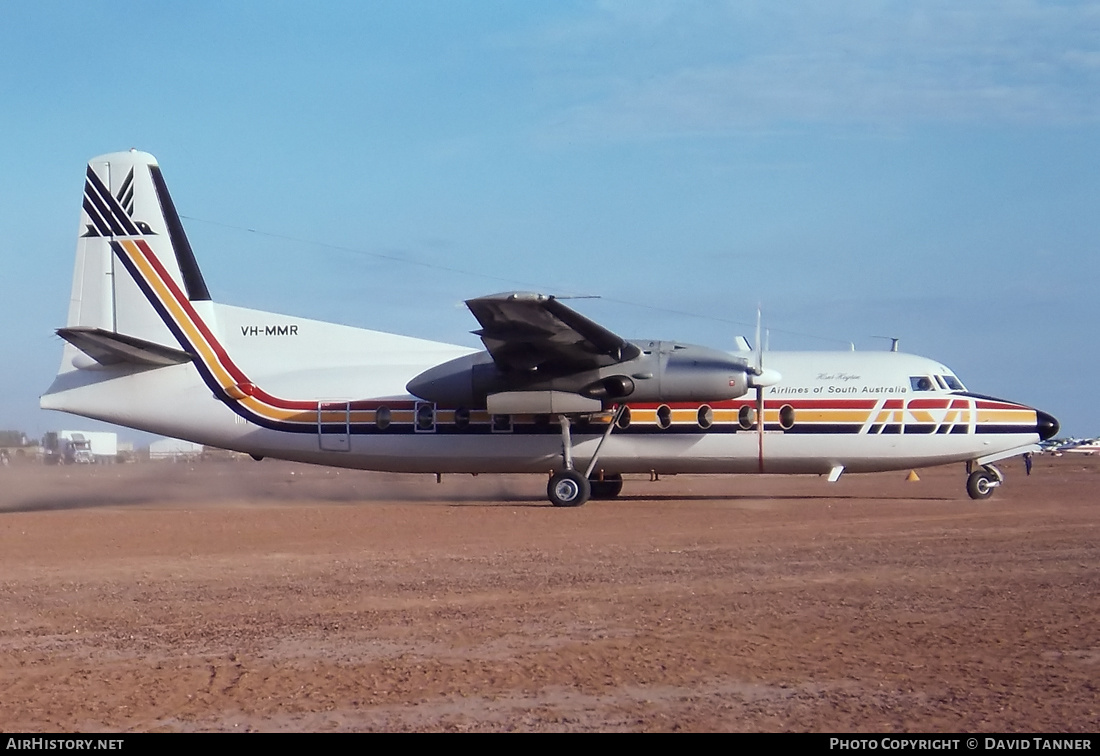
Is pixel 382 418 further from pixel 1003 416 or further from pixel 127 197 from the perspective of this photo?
pixel 1003 416

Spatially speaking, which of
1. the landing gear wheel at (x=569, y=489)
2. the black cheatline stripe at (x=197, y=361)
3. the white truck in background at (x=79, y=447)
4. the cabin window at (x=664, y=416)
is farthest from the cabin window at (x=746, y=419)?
the white truck in background at (x=79, y=447)

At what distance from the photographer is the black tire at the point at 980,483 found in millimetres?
22047

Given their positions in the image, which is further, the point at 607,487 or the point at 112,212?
the point at 607,487

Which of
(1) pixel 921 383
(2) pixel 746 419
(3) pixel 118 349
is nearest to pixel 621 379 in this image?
(2) pixel 746 419

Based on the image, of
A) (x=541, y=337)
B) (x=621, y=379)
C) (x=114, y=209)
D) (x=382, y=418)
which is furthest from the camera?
(x=114, y=209)

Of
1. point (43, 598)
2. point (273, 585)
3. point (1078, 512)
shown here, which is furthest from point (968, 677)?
point (1078, 512)

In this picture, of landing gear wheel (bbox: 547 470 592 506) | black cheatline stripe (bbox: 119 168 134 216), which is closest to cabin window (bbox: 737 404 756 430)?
landing gear wheel (bbox: 547 470 592 506)

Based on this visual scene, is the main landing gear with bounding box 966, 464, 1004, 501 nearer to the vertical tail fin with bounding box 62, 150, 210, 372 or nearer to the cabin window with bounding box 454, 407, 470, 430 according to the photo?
the cabin window with bounding box 454, 407, 470, 430

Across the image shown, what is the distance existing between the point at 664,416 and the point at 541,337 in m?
3.36

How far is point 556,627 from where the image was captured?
26.6 ft

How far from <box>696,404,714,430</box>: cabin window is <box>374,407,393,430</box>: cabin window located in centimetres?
599

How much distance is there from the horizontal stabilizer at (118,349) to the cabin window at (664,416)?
9.24 metres

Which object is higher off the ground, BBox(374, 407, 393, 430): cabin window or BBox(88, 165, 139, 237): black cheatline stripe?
BBox(88, 165, 139, 237): black cheatline stripe

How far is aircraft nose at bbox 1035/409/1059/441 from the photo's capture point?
21656 mm
